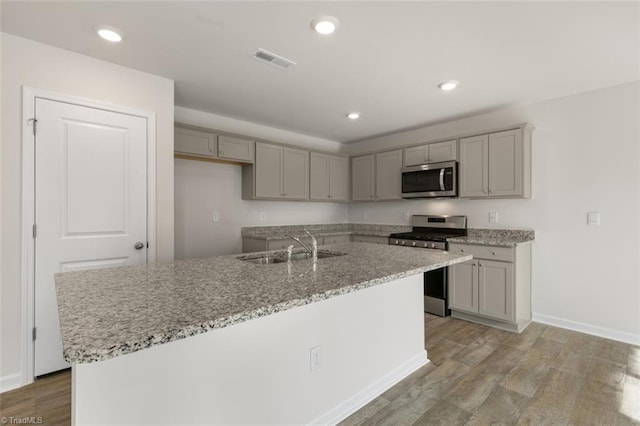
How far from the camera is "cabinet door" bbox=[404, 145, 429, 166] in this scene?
4191 mm

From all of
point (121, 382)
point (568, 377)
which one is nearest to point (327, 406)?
point (121, 382)

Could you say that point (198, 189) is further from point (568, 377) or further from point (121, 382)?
point (568, 377)

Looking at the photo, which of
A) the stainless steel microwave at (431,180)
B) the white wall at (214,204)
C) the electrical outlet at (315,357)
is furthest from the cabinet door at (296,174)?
the electrical outlet at (315,357)

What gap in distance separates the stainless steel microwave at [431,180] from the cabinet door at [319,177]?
1212 mm

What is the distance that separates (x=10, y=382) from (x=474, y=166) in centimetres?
467

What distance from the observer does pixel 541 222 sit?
11.3ft

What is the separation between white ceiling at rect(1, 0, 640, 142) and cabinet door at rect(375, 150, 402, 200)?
1209 mm

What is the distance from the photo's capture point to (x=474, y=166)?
3703 mm

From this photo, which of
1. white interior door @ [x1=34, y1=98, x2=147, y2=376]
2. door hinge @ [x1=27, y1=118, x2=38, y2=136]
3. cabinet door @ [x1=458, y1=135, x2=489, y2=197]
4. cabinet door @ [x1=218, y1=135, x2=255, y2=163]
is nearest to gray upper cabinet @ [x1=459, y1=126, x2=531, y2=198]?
cabinet door @ [x1=458, y1=135, x2=489, y2=197]

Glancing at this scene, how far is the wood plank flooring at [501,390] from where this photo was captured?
6.08 feet

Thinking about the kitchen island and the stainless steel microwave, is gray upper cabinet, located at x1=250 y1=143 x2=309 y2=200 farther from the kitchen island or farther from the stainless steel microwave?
the kitchen island

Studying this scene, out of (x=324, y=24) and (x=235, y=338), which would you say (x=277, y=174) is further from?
(x=235, y=338)

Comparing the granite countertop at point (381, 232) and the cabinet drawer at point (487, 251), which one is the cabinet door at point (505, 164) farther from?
the cabinet drawer at point (487, 251)

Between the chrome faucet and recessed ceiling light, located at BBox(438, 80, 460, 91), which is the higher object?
recessed ceiling light, located at BBox(438, 80, 460, 91)
